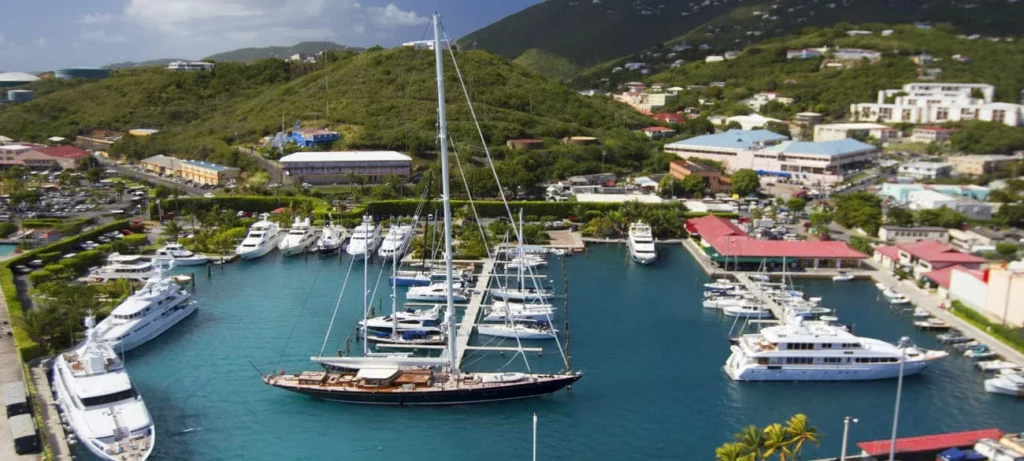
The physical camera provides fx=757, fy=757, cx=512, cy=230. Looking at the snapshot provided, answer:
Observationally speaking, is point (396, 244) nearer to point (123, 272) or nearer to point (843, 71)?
point (123, 272)

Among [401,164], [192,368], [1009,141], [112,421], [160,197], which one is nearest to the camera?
[112,421]

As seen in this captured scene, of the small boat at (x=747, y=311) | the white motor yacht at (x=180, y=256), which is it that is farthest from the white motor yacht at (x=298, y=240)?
the small boat at (x=747, y=311)

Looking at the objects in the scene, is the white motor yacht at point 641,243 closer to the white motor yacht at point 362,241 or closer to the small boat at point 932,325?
the small boat at point 932,325

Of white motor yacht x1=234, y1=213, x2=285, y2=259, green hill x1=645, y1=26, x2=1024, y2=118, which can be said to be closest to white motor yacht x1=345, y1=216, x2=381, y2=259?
white motor yacht x1=234, y1=213, x2=285, y2=259

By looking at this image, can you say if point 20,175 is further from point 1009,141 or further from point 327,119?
point 1009,141

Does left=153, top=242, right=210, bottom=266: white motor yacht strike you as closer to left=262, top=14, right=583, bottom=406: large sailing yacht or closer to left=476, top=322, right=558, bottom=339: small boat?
left=476, top=322, right=558, bottom=339: small boat

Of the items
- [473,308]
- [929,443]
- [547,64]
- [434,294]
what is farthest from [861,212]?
[547,64]

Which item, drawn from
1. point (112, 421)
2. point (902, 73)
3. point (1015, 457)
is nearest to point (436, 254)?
point (112, 421)
